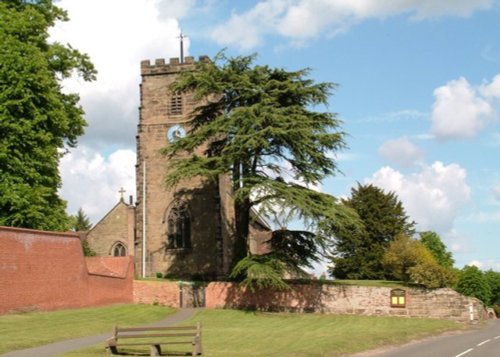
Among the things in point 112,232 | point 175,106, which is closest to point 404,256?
point 175,106

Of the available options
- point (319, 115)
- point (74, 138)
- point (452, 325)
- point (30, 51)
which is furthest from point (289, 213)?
point (30, 51)

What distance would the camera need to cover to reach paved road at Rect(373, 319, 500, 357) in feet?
65.9

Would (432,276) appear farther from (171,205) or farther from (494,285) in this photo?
(494,285)

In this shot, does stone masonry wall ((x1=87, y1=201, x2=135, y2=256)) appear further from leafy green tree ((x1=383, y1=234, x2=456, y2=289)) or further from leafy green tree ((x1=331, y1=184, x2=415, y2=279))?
leafy green tree ((x1=383, y1=234, x2=456, y2=289))

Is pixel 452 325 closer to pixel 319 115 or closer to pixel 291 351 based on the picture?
pixel 319 115

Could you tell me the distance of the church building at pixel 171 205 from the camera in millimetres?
46312

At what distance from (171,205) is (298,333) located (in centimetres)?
2270

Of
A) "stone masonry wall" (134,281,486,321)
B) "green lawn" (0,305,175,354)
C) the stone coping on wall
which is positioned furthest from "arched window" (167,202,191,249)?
the stone coping on wall

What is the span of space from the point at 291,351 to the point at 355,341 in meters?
4.06

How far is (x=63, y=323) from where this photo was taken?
88.1ft

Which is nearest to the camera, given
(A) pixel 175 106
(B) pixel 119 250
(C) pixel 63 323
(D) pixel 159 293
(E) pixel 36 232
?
(C) pixel 63 323

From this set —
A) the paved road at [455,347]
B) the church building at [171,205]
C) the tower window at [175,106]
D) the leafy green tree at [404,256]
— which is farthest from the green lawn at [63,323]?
the tower window at [175,106]

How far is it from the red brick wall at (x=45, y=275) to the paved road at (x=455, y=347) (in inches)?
630

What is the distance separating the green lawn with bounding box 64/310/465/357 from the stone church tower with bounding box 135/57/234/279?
910cm
